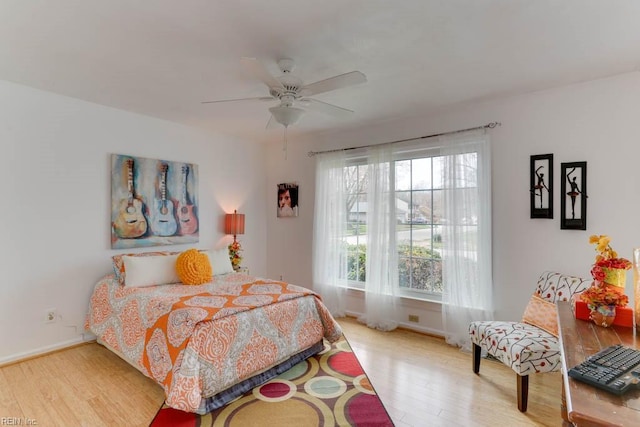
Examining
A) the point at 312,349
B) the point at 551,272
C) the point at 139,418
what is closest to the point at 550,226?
the point at 551,272

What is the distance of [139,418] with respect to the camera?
2.16 meters

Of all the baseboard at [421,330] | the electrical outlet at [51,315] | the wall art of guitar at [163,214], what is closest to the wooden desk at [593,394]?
the baseboard at [421,330]

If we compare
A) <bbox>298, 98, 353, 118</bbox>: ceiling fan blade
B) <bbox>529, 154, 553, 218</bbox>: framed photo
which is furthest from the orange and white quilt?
<bbox>529, 154, 553, 218</bbox>: framed photo

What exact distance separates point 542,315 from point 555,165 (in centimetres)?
133

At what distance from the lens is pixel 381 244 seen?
393 cm

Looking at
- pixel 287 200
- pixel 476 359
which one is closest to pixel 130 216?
pixel 287 200

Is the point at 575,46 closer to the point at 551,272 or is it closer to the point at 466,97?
the point at 466,97

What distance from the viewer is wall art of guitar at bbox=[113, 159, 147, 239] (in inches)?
142

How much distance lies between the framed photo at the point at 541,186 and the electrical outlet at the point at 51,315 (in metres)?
4.63

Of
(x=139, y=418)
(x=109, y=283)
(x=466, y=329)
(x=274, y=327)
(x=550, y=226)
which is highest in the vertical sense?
(x=550, y=226)

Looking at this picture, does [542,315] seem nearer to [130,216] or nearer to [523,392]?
[523,392]

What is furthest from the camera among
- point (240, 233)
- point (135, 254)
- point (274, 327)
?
point (240, 233)

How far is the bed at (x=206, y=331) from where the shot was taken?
218 centimetres

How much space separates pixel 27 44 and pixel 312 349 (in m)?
3.18
